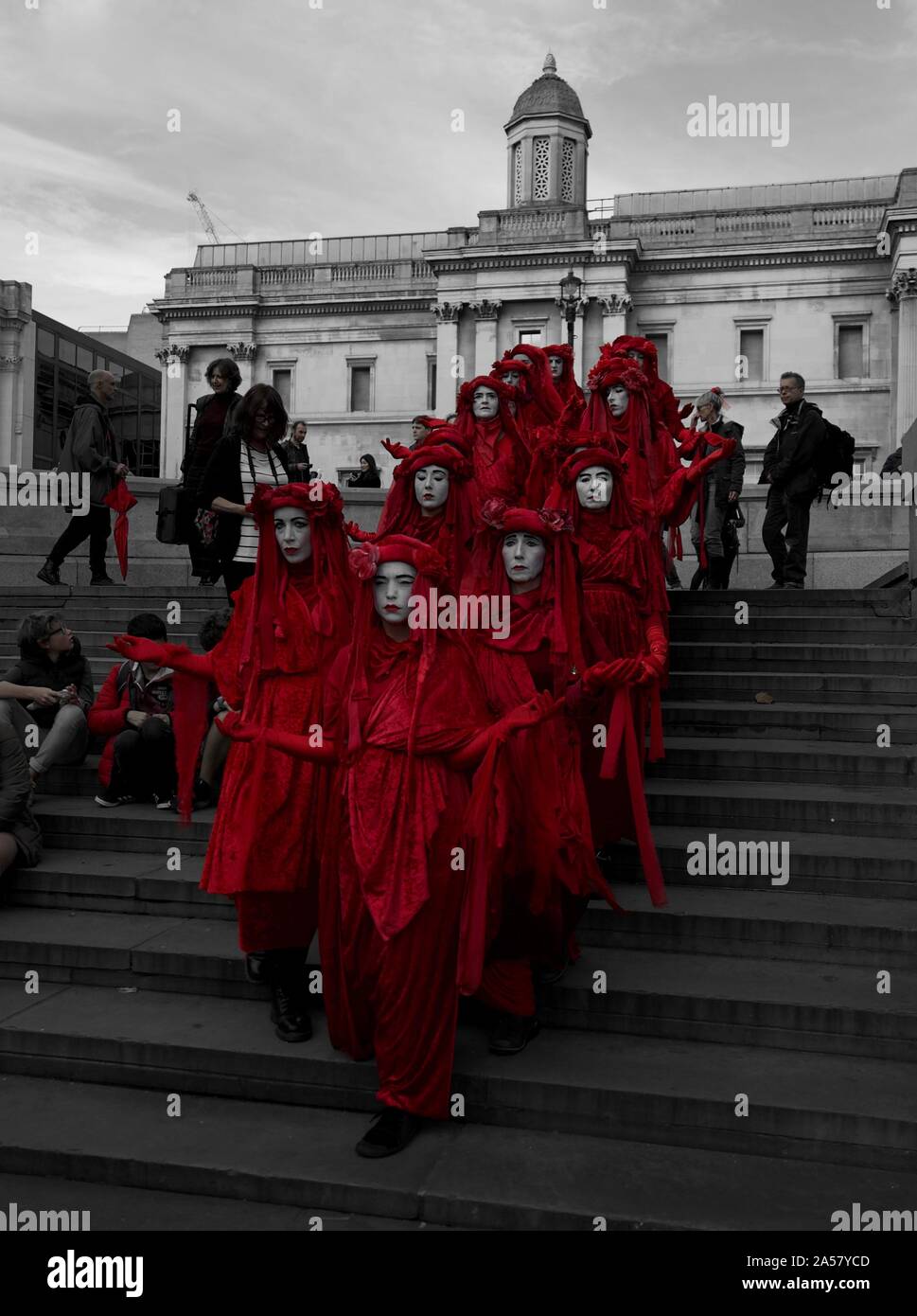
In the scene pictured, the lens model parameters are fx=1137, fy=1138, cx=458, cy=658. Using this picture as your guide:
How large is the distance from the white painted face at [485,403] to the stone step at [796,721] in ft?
7.80

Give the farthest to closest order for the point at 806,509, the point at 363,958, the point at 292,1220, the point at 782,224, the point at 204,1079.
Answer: the point at 782,224
the point at 806,509
the point at 204,1079
the point at 363,958
the point at 292,1220

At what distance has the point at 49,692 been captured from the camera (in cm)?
695

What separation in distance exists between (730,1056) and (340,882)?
1.66 m

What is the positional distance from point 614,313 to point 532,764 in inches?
1558

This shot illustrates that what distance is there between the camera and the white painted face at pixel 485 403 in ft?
25.3

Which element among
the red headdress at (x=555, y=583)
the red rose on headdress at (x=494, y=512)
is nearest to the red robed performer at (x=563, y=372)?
the red headdress at (x=555, y=583)

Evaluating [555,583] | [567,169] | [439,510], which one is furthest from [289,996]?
[567,169]

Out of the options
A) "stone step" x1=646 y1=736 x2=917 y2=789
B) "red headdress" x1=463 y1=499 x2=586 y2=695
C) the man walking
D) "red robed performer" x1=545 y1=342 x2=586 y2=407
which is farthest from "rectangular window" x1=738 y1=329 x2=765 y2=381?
"red headdress" x1=463 y1=499 x2=586 y2=695

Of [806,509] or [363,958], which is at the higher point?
[806,509]

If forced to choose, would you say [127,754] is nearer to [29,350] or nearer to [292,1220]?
[292,1220]

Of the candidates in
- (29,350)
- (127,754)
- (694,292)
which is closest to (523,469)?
(127,754)

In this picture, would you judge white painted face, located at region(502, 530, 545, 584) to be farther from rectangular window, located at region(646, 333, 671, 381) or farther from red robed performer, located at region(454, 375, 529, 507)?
rectangular window, located at region(646, 333, 671, 381)

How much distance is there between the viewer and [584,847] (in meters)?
4.45

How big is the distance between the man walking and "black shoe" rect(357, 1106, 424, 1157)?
7.40 m
